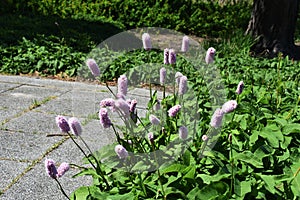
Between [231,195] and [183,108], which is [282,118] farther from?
[231,195]

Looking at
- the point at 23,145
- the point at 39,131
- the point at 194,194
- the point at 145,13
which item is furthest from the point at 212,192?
the point at 145,13

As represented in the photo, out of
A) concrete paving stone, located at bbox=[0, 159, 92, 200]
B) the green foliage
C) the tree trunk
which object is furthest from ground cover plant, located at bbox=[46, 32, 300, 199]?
the green foliage

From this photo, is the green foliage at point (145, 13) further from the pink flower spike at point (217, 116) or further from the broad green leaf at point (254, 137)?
the pink flower spike at point (217, 116)

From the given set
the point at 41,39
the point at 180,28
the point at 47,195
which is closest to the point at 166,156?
the point at 47,195

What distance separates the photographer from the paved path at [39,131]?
7.93 feet

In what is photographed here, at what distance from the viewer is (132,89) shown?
5.01 m

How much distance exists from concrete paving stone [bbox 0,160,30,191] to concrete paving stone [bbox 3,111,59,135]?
1.98 feet

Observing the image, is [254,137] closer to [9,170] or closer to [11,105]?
[9,170]

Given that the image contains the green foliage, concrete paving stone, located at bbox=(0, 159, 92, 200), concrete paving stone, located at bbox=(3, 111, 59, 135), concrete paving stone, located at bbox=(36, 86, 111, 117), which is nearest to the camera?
concrete paving stone, located at bbox=(0, 159, 92, 200)

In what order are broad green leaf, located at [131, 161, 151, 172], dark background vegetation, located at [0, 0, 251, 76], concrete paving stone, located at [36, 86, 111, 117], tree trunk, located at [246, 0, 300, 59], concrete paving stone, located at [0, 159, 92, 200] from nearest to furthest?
broad green leaf, located at [131, 161, 151, 172]
concrete paving stone, located at [0, 159, 92, 200]
concrete paving stone, located at [36, 86, 111, 117]
dark background vegetation, located at [0, 0, 251, 76]
tree trunk, located at [246, 0, 300, 59]

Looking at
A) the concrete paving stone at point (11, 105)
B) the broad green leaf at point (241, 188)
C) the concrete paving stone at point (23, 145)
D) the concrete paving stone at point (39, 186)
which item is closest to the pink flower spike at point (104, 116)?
the broad green leaf at point (241, 188)

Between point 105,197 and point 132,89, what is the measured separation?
3.57 metres

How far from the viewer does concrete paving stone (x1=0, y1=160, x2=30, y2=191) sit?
2443mm

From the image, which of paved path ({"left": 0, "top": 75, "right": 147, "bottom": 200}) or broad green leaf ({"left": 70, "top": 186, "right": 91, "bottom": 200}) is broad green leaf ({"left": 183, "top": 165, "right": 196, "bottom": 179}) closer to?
broad green leaf ({"left": 70, "top": 186, "right": 91, "bottom": 200})
